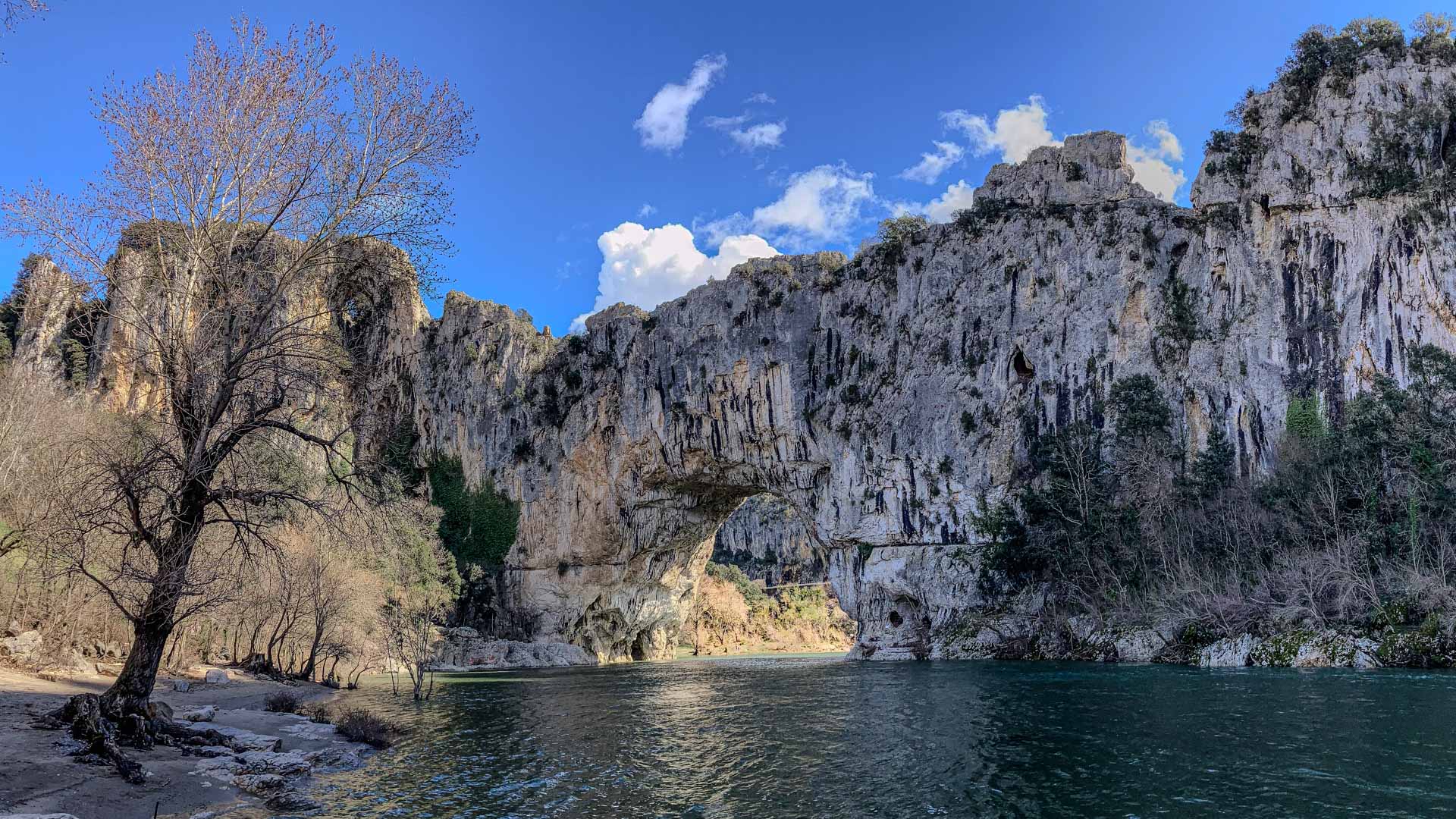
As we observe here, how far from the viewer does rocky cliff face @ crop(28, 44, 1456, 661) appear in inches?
1711

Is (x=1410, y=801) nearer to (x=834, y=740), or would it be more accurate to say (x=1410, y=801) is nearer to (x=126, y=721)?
(x=834, y=740)

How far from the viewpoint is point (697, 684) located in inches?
1341

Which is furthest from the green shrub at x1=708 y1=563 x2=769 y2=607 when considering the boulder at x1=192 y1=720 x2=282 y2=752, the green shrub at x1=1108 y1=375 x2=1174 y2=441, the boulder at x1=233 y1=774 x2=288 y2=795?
the boulder at x1=233 y1=774 x2=288 y2=795

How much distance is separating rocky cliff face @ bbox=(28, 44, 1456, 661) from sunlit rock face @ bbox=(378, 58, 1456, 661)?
14 cm

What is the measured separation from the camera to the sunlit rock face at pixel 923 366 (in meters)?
43.9

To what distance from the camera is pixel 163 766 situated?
39.4ft

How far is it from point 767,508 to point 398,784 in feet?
302

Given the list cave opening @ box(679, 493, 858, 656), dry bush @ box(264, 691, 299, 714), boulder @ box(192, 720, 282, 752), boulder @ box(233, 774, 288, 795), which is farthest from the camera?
cave opening @ box(679, 493, 858, 656)

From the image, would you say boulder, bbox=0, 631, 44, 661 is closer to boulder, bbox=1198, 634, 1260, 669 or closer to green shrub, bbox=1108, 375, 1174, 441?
boulder, bbox=1198, 634, 1260, 669

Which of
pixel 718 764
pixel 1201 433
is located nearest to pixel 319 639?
pixel 718 764

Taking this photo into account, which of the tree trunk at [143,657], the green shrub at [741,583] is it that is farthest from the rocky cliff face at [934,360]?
the tree trunk at [143,657]

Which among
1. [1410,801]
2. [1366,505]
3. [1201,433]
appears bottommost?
[1410,801]

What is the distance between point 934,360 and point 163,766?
4728cm

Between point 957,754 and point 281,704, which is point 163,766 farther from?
point 957,754
